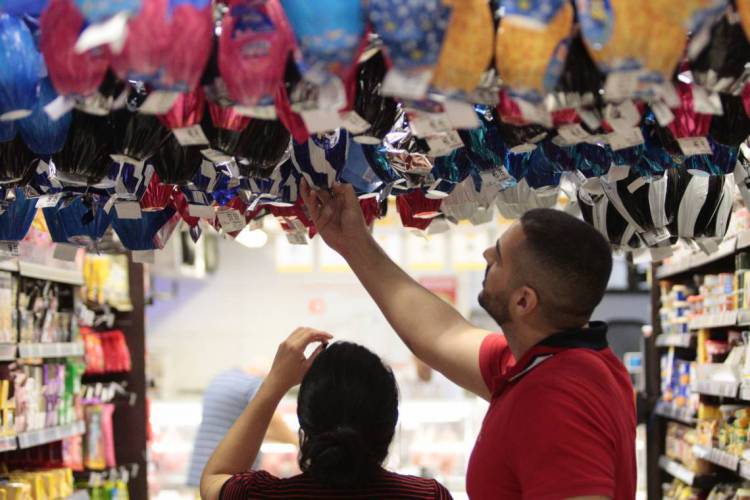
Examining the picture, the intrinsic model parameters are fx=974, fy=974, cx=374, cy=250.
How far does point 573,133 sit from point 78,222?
1.47 meters

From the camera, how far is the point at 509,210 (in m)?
2.94

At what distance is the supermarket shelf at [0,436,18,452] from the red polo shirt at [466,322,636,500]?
6.61ft

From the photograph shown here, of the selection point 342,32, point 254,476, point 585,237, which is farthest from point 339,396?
point 342,32

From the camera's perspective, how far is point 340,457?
199 cm

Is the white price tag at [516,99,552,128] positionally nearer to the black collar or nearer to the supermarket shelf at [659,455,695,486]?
the black collar

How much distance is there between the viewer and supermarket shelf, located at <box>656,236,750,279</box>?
3917 millimetres

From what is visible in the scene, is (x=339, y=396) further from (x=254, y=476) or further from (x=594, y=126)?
(x=594, y=126)

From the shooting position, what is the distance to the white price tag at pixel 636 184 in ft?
8.70

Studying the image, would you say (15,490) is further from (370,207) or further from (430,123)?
(430,123)

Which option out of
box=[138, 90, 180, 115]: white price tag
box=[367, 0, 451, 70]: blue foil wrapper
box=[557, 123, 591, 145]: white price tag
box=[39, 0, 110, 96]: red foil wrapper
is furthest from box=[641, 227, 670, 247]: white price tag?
box=[39, 0, 110, 96]: red foil wrapper

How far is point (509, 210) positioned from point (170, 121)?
1.34 m

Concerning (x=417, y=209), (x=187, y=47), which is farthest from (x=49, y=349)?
(x=187, y=47)

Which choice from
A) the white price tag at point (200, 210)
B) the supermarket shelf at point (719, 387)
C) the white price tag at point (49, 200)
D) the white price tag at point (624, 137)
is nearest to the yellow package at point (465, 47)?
the white price tag at point (624, 137)

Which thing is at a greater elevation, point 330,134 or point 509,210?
point 330,134
